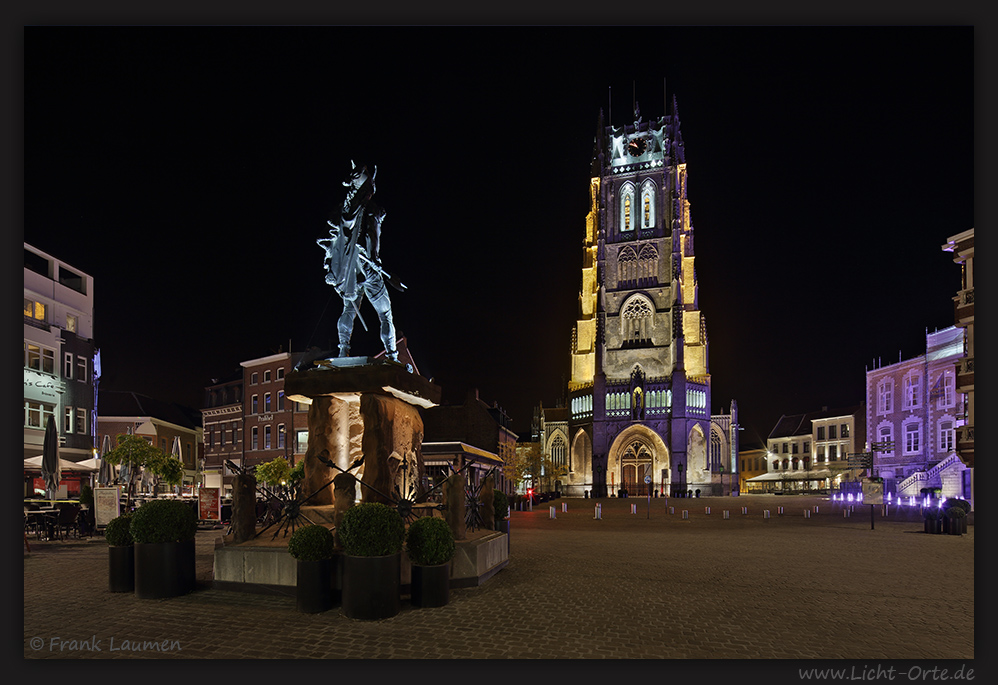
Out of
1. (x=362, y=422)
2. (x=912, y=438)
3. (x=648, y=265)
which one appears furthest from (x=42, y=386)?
(x=648, y=265)

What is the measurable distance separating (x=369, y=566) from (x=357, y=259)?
574cm

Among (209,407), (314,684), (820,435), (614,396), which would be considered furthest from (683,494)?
(314,684)

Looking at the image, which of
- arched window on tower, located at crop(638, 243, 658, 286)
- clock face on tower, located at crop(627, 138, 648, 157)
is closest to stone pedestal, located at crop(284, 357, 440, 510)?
arched window on tower, located at crop(638, 243, 658, 286)

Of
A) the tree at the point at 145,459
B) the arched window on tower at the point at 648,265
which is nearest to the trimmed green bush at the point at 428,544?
the tree at the point at 145,459

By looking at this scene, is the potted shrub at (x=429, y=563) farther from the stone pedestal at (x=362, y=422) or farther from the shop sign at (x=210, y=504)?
the shop sign at (x=210, y=504)

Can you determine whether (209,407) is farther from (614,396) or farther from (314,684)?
(314,684)

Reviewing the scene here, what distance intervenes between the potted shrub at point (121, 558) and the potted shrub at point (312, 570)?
3.09m

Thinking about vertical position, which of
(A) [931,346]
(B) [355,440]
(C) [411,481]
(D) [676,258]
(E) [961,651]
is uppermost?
(D) [676,258]

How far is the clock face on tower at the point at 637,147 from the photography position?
89.8 m

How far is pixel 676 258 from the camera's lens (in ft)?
267

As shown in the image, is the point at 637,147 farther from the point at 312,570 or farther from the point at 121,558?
the point at 312,570

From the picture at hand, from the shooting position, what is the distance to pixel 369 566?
7.86 metres

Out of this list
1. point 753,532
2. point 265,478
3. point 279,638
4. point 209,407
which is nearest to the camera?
point 279,638

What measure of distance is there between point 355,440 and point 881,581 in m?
9.13
